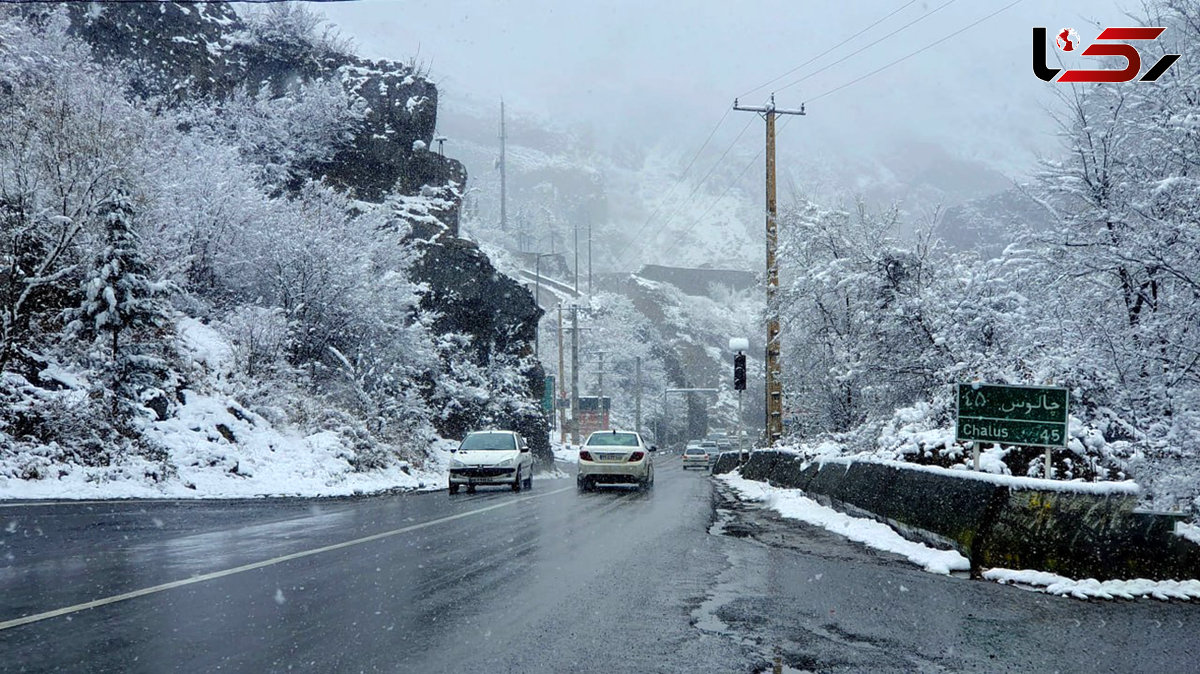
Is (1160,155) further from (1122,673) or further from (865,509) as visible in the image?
(1122,673)

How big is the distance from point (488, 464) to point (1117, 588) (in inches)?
670

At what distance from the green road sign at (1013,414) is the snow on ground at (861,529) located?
1.61m

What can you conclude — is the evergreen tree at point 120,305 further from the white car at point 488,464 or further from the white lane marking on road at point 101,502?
the white car at point 488,464

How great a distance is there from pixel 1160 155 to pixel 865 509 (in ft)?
20.4

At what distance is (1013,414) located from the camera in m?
11.5

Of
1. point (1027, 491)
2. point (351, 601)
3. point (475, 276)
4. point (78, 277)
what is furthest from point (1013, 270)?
point (475, 276)

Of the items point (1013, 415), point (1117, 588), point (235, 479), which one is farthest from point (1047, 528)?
point (235, 479)

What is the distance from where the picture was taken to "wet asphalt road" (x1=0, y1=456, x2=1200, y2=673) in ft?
18.7

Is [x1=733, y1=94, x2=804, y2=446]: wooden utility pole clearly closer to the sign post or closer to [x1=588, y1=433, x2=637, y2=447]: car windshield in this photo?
[x1=588, y1=433, x2=637, y2=447]: car windshield

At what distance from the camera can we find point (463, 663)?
5484 millimetres

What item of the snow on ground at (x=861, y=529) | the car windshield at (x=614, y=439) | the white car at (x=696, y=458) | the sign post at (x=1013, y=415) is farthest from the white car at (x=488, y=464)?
the white car at (x=696, y=458)

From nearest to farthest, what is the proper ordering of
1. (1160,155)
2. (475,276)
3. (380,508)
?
(1160,155), (380,508), (475,276)

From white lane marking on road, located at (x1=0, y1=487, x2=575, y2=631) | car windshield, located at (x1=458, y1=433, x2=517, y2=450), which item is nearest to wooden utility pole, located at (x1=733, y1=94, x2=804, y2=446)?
car windshield, located at (x1=458, y1=433, x2=517, y2=450)

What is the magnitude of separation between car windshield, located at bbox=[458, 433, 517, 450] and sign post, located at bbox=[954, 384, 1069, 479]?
1482 centimetres
